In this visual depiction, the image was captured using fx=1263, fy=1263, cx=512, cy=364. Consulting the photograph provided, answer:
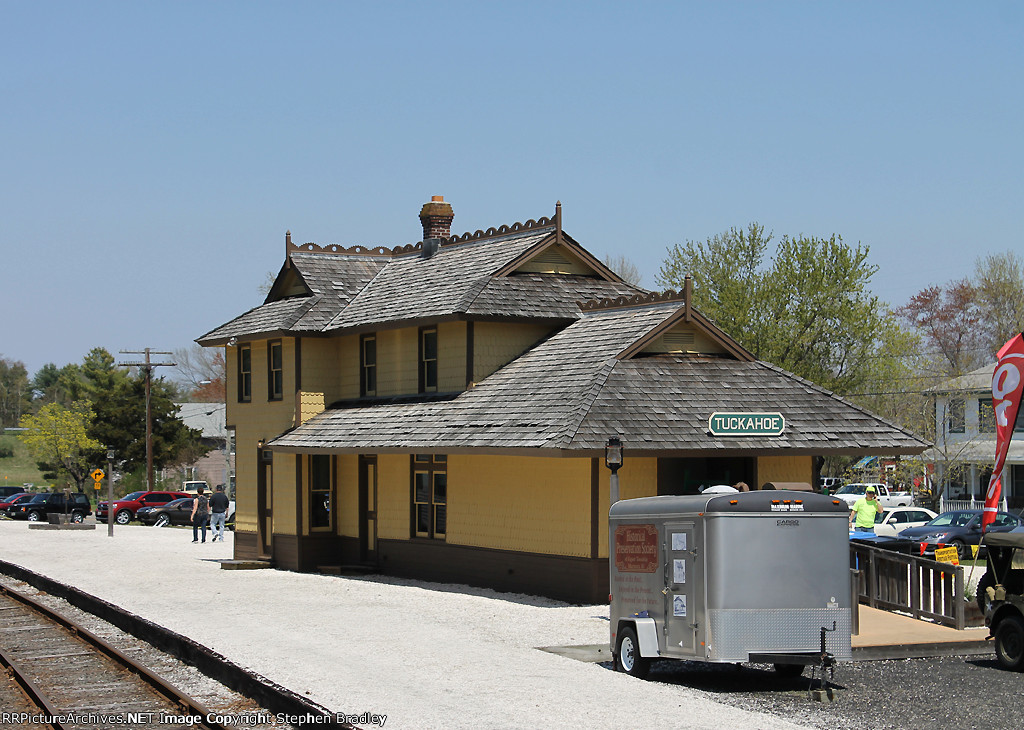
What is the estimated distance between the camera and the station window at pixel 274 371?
2991 centimetres

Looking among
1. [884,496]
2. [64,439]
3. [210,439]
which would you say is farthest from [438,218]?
[210,439]

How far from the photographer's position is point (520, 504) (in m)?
22.6

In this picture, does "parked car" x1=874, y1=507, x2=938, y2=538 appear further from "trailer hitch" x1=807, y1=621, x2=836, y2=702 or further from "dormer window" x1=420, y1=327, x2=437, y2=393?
"trailer hitch" x1=807, y1=621, x2=836, y2=702

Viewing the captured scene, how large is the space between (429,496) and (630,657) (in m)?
11.5

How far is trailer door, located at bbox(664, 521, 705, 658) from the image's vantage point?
13.4 m

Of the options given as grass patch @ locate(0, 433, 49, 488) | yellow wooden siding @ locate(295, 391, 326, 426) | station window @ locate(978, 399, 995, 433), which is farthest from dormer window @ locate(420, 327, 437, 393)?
grass patch @ locate(0, 433, 49, 488)

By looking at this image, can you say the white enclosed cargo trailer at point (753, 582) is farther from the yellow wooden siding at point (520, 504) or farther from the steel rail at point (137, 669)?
the yellow wooden siding at point (520, 504)

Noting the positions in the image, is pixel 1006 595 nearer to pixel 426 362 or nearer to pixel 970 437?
pixel 426 362

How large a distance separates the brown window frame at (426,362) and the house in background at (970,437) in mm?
34150

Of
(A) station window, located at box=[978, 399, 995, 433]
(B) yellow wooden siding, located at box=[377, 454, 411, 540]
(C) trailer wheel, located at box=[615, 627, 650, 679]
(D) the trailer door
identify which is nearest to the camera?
(D) the trailer door

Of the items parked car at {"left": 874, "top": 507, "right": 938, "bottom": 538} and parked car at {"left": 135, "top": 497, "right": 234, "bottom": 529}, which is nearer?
parked car at {"left": 874, "top": 507, "right": 938, "bottom": 538}

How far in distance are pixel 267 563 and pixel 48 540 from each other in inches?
613

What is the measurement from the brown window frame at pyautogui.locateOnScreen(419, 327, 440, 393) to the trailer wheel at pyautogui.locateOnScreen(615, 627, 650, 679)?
12.3 metres

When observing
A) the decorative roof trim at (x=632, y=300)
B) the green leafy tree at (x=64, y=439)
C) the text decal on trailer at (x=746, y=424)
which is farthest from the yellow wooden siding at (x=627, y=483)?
the green leafy tree at (x=64, y=439)
